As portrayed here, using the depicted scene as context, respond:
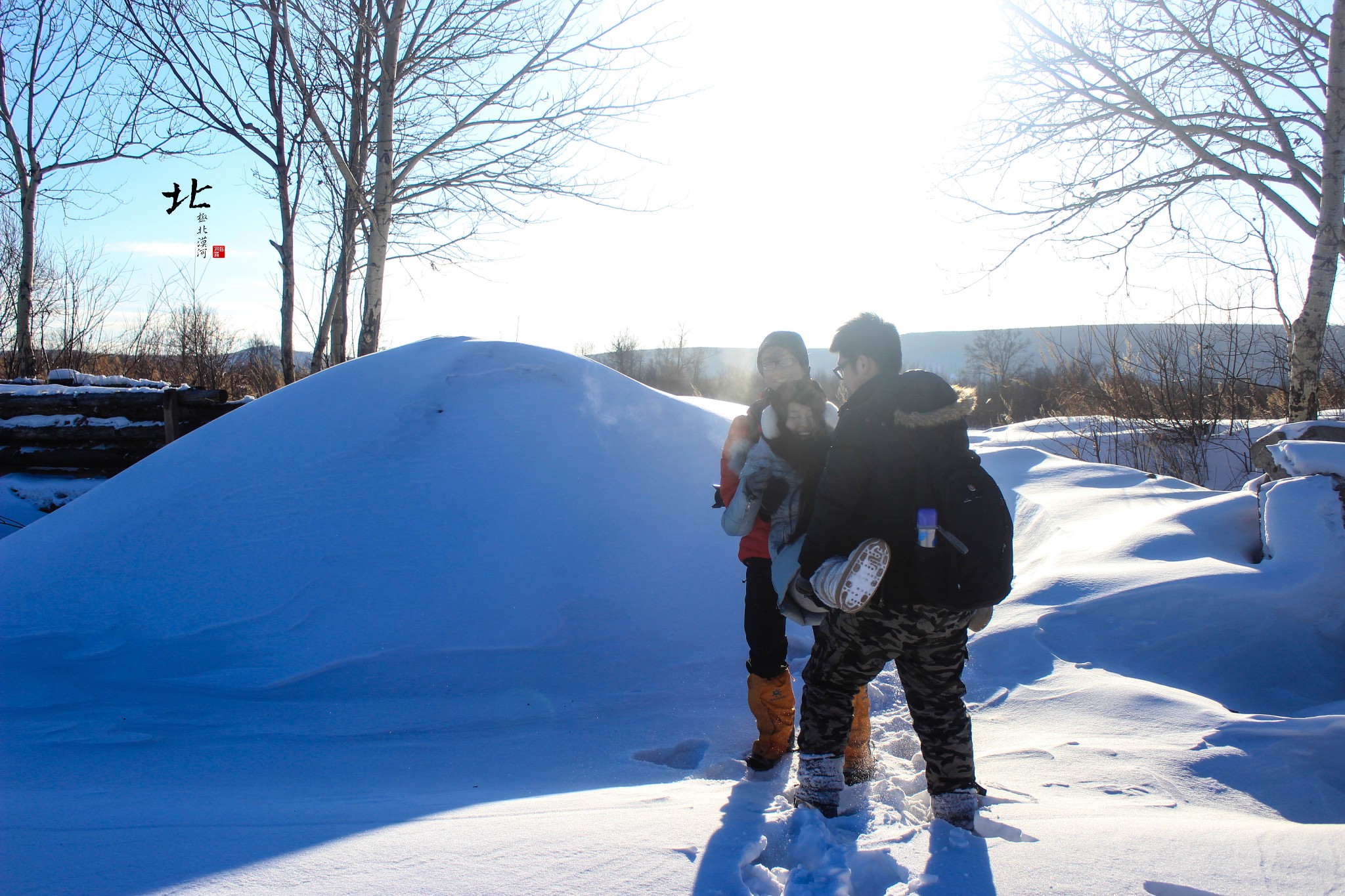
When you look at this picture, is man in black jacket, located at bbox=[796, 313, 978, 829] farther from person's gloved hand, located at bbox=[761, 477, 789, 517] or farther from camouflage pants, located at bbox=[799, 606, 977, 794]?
person's gloved hand, located at bbox=[761, 477, 789, 517]

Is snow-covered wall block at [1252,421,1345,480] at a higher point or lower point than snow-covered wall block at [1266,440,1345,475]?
higher

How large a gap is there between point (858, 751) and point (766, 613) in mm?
488

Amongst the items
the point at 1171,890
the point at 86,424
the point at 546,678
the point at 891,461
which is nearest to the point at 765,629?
the point at 891,461

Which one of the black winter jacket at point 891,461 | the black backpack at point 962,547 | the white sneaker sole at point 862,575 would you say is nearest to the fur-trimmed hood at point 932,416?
→ the black winter jacket at point 891,461

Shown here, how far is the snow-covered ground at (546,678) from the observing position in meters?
1.53

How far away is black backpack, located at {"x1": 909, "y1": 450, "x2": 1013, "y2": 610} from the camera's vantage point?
1.72m

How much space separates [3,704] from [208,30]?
307 inches

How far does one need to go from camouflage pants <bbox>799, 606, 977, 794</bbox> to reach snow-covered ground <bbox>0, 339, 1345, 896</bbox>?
161 millimetres

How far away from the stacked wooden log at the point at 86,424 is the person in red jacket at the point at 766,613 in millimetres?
6097

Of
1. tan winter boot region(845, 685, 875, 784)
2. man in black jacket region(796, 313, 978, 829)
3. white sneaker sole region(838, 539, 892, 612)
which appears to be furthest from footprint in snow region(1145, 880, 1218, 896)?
tan winter boot region(845, 685, 875, 784)

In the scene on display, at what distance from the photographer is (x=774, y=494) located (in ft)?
7.16

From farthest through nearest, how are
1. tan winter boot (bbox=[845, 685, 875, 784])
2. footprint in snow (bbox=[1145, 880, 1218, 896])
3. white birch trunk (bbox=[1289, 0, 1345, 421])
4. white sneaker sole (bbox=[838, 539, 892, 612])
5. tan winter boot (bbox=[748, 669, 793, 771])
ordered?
1. white birch trunk (bbox=[1289, 0, 1345, 421])
2. tan winter boot (bbox=[748, 669, 793, 771])
3. tan winter boot (bbox=[845, 685, 875, 784])
4. white sneaker sole (bbox=[838, 539, 892, 612])
5. footprint in snow (bbox=[1145, 880, 1218, 896])

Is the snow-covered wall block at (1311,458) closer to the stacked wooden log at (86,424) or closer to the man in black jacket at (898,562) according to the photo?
the man in black jacket at (898,562)

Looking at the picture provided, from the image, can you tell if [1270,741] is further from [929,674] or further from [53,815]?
[53,815]
